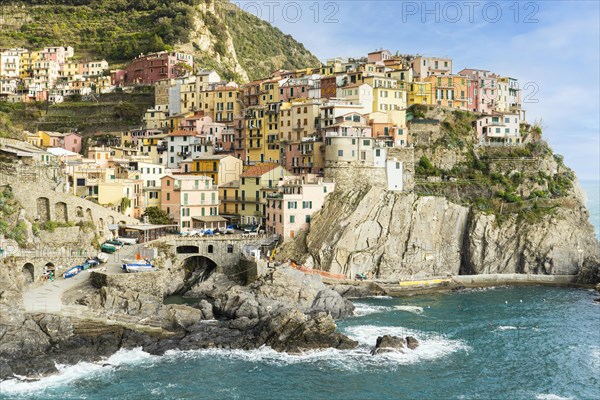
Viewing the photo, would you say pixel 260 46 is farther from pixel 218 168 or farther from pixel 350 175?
pixel 350 175

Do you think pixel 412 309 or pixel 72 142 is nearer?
pixel 412 309

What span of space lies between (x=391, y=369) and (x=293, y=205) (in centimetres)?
2514

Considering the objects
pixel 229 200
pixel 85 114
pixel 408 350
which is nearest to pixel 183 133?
pixel 229 200

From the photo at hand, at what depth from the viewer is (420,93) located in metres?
78.1

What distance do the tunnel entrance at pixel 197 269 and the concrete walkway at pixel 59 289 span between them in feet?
16.8

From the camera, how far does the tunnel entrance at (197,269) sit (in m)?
57.7

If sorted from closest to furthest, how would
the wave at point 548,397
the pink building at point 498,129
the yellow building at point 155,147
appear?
the wave at point 548,397
the yellow building at point 155,147
the pink building at point 498,129

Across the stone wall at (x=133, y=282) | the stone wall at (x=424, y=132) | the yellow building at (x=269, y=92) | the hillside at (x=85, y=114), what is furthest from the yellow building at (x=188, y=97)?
the stone wall at (x=133, y=282)

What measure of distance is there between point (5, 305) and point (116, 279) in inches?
335

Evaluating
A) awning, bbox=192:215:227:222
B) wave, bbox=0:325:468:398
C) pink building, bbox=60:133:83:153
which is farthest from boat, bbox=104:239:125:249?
pink building, bbox=60:133:83:153

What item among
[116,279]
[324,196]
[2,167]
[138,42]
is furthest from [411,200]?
[138,42]

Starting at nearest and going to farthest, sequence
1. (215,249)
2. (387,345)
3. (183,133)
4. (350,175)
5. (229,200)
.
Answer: (387,345)
(215,249)
(350,175)
(229,200)
(183,133)

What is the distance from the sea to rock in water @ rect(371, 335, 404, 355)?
47cm

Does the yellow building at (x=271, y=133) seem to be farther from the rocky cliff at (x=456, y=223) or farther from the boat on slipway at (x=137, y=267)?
the boat on slipway at (x=137, y=267)
